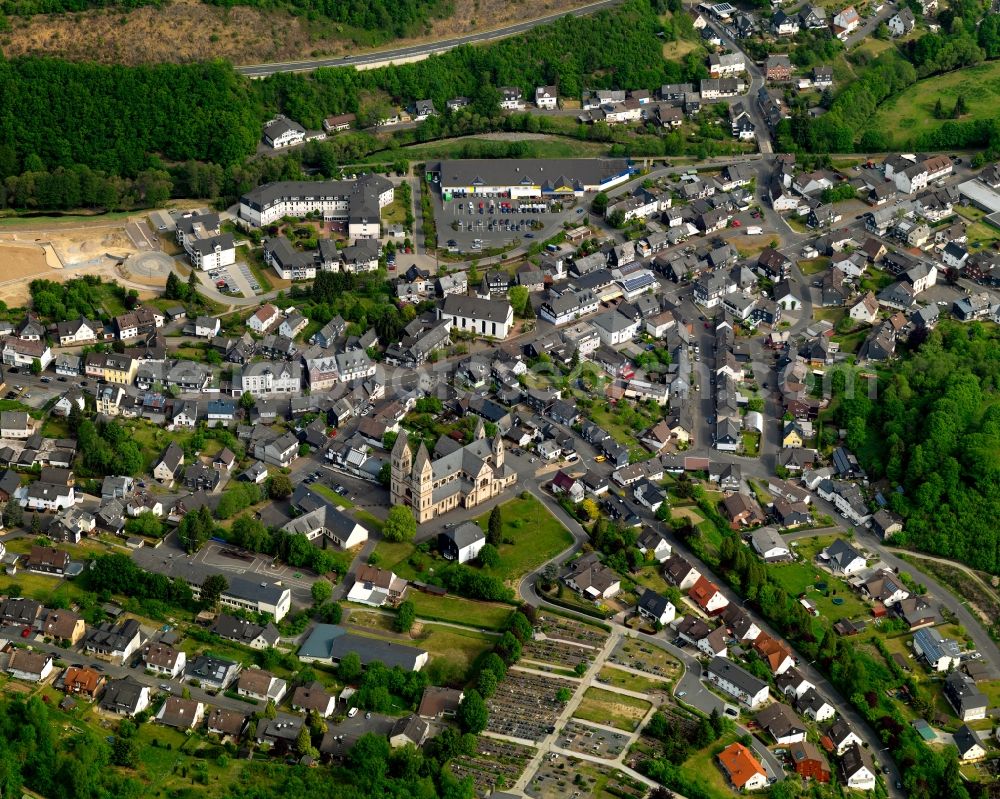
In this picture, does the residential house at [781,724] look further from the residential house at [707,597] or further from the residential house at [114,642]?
the residential house at [114,642]

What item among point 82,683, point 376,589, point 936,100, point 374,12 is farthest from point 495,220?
point 82,683

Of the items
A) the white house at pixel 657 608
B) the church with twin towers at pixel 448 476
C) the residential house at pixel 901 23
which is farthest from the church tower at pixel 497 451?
the residential house at pixel 901 23

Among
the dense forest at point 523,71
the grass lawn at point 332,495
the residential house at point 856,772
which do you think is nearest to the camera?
the residential house at point 856,772

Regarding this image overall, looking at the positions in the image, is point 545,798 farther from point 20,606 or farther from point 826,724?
point 20,606

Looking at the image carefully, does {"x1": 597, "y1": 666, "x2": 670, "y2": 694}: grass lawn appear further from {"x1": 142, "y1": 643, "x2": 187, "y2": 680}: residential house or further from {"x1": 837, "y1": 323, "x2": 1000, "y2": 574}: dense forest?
{"x1": 837, "y1": 323, "x2": 1000, "y2": 574}: dense forest

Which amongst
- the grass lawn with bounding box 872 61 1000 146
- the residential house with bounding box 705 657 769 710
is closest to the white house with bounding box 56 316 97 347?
the residential house with bounding box 705 657 769 710

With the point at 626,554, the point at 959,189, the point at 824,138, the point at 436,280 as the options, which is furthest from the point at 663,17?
the point at 626,554
